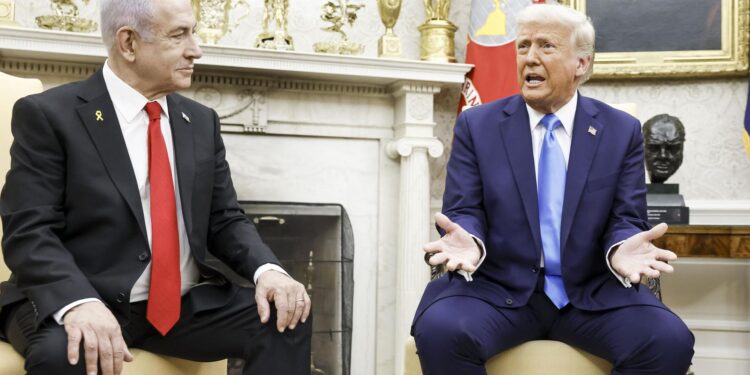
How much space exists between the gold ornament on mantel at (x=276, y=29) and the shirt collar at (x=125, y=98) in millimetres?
1755

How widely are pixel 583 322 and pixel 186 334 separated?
3.30ft

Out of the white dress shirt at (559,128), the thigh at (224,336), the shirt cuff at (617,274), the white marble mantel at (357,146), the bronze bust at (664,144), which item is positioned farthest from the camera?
the white marble mantel at (357,146)

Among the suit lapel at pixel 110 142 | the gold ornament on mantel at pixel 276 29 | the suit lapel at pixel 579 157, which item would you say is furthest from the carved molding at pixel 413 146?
the suit lapel at pixel 110 142

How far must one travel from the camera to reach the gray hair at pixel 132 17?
2.17 m

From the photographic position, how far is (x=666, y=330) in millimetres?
2082

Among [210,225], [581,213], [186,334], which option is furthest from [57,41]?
[581,213]

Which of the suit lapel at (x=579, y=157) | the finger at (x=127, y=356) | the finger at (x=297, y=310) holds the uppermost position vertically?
the suit lapel at (x=579, y=157)

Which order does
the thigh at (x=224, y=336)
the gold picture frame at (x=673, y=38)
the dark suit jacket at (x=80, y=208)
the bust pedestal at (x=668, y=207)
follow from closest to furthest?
the dark suit jacket at (x=80, y=208), the thigh at (x=224, y=336), the bust pedestal at (x=668, y=207), the gold picture frame at (x=673, y=38)

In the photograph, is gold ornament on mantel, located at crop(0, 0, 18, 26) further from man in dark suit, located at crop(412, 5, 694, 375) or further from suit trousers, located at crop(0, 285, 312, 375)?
man in dark suit, located at crop(412, 5, 694, 375)

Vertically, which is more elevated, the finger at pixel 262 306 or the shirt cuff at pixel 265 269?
the shirt cuff at pixel 265 269

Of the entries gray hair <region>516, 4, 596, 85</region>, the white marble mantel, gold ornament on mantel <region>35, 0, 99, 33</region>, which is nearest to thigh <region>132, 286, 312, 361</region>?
gray hair <region>516, 4, 596, 85</region>

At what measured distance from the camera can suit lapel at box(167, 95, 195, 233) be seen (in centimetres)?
213

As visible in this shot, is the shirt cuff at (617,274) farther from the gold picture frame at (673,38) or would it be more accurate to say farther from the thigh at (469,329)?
the gold picture frame at (673,38)

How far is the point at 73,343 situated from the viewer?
1737 mm
